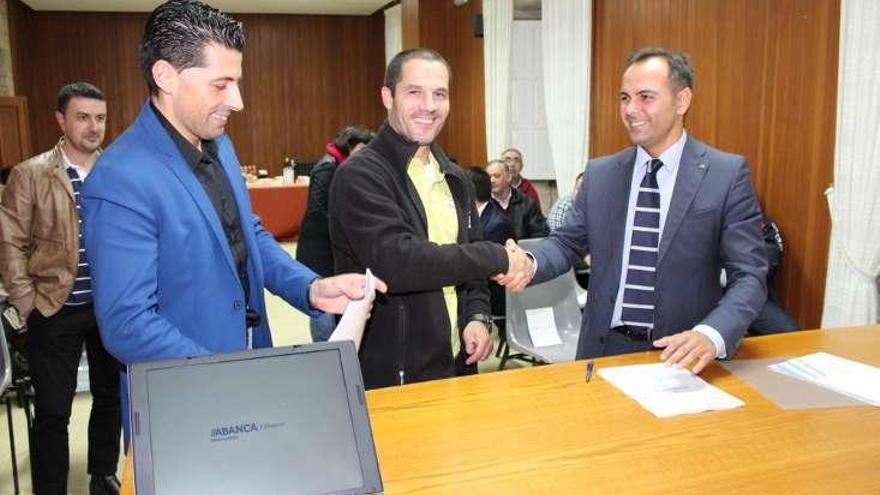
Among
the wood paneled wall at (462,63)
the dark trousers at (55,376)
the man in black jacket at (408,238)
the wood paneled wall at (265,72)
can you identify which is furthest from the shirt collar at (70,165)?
the wood paneled wall at (265,72)

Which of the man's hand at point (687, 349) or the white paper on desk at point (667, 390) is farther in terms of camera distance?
the man's hand at point (687, 349)

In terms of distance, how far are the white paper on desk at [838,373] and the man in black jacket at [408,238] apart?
0.83 metres

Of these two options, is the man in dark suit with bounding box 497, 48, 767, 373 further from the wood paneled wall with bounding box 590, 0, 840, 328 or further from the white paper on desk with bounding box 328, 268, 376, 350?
the wood paneled wall with bounding box 590, 0, 840, 328

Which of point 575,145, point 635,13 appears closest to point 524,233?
point 575,145

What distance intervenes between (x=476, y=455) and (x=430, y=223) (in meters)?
0.92

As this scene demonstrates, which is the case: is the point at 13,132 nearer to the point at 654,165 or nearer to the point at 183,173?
the point at 183,173

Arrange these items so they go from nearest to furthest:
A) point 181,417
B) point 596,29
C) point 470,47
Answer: point 181,417, point 596,29, point 470,47

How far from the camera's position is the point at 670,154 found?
225 cm

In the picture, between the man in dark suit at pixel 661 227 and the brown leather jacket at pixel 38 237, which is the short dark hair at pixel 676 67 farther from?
the brown leather jacket at pixel 38 237

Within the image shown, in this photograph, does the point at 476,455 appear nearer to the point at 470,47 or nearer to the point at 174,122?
the point at 174,122

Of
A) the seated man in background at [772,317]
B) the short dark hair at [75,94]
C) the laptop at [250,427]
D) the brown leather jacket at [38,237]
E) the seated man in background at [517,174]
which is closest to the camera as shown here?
the laptop at [250,427]

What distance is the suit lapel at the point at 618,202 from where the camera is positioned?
2.26m

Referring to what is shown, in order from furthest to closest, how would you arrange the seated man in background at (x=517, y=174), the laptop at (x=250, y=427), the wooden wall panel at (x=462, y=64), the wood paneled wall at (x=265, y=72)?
the wood paneled wall at (x=265, y=72) < the wooden wall panel at (x=462, y=64) < the seated man in background at (x=517, y=174) < the laptop at (x=250, y=427)

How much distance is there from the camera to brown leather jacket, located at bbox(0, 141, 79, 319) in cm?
281
